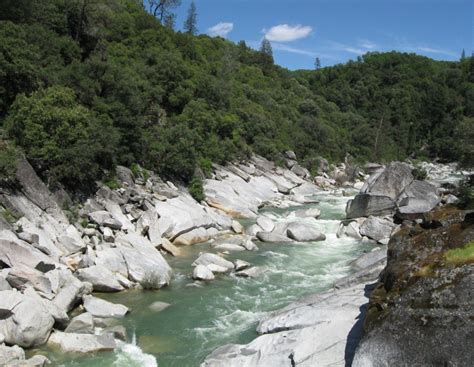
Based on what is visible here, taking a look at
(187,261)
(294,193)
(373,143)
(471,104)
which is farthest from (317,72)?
(187,261)

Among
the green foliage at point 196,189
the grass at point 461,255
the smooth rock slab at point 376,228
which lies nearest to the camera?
the grass at point 461,255

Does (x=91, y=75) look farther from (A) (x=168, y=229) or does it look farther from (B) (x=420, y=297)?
(B) (x=420, y=297)

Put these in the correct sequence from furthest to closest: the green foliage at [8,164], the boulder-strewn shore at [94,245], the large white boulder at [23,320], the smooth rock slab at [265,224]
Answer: the smooth rock slab at [265,224] < the green foliage at [8,164] < the boulder-strewn shore at [94,245] < the large white boulder at [23,320]

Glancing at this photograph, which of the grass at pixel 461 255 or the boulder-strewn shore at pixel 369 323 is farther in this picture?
the grass at pixel 461 255

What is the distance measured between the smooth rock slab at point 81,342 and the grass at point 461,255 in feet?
35.5

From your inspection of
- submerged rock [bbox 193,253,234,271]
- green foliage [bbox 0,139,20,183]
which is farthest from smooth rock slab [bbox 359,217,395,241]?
green foliage [bbox 0,139,20,183]

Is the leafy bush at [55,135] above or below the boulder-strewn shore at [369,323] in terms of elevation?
above

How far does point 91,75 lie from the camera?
120ft

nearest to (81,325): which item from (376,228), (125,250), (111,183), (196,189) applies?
(125,250)

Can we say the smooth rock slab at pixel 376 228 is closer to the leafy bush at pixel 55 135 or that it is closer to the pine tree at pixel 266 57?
the leafy bush at pixel 55 135

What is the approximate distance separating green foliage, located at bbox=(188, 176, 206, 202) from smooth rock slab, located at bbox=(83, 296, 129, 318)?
63.4 feet

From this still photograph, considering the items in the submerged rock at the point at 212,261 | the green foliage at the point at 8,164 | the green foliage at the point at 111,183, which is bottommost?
the submerged rock at the point at 212,261

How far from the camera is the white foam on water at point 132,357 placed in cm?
1383

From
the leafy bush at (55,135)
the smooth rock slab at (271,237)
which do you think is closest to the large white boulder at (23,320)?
the leafy bush at (55,135)
